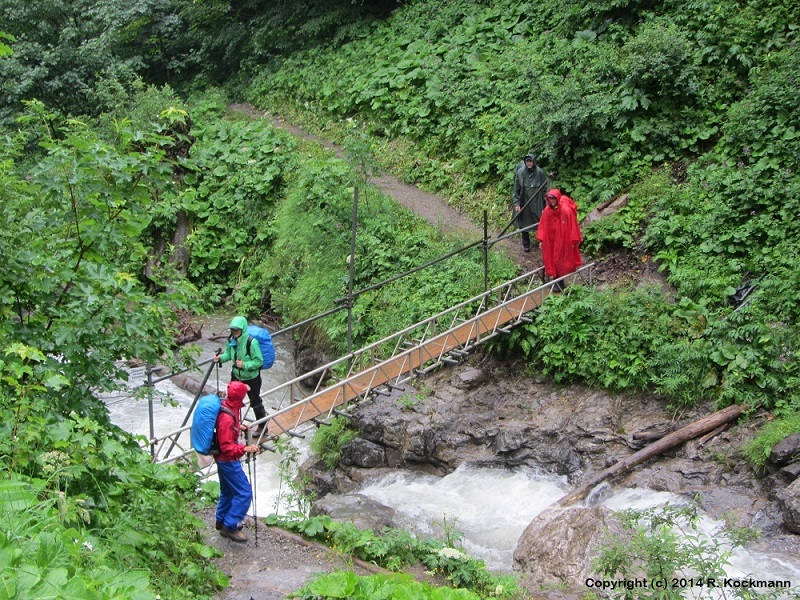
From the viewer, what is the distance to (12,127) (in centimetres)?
2086

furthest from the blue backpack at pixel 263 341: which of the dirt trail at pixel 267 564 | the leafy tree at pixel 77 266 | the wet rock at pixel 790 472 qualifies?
the wet rock at pixel 790 472

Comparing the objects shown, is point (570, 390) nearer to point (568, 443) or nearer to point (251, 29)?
point (568, 443)

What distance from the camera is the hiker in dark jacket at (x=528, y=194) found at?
13438mm

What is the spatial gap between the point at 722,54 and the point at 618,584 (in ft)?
34.0

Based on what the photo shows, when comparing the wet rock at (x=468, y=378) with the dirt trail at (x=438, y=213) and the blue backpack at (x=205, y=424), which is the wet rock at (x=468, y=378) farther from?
the blue backpack at (x=205, y=424)

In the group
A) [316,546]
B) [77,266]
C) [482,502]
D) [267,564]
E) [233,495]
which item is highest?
[77,266]

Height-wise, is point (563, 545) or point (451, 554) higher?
point (451, 554)

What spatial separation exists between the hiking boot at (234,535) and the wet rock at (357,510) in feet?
5.45

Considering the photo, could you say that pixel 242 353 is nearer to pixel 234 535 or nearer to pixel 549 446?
pixel 234 535

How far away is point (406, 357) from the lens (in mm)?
11039

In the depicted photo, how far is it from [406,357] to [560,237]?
9.62ft

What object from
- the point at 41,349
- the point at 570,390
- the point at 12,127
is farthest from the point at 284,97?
the point at 41,349

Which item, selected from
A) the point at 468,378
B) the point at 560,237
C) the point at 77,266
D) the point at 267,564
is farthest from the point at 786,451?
the point at 77,266

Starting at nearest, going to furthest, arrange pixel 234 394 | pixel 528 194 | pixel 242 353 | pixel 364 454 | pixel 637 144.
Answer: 1. pixel 234 394
2. pixel 242 353
3. pixel 364 454
4. pixel 528 194
5. pixel 637 144
